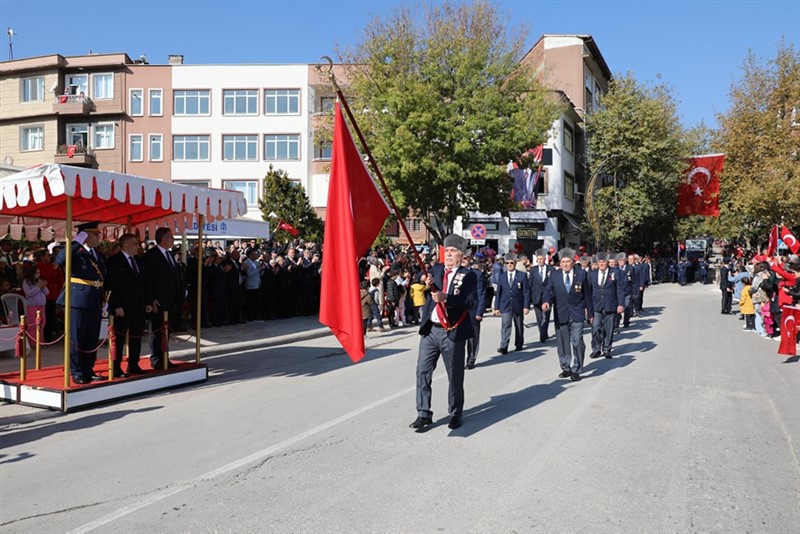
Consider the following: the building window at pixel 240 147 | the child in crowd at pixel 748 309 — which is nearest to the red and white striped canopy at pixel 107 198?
the child in crowd at pixel 748 309

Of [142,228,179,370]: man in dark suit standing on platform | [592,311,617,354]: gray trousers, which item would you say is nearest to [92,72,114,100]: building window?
[142,228,179,370]: man in dark suit standing on platform

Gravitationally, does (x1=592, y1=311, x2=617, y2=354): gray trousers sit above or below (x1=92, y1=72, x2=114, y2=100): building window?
below

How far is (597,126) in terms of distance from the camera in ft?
145

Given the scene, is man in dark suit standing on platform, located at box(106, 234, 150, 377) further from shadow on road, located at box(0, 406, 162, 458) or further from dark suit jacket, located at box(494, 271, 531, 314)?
dark suit jacket, located at box(494, 271, 531, 314)

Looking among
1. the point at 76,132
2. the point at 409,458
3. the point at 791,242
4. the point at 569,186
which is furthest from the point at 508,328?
the point at 76,132

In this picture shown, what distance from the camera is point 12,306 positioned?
11.7 metres

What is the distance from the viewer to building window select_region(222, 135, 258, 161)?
4109 cm

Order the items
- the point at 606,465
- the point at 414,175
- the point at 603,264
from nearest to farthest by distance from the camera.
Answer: the point at 606,465 < the point at 603,264 < the point at 414,175

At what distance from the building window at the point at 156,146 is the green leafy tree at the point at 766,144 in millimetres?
31625

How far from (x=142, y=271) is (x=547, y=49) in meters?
44.3

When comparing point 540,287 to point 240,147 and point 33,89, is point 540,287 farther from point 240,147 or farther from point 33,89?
point 33,89

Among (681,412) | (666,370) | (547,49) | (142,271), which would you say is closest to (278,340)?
(142,271)

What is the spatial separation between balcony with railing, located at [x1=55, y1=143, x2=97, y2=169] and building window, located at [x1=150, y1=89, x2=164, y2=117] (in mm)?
Result: 4509

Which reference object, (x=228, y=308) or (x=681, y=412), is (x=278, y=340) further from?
(x=681, y=412)
